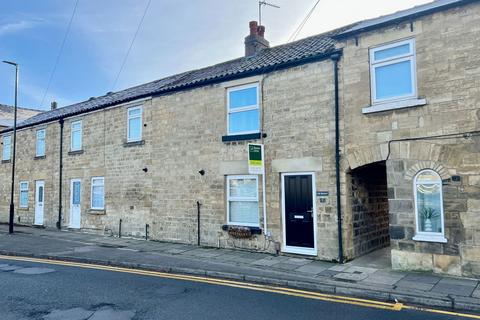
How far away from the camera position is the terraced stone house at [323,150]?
8375mm

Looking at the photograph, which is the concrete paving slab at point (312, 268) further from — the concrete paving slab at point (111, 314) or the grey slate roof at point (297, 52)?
the grey slate roof at point (297, 52)

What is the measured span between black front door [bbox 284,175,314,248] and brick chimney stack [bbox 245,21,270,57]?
22.1 ft

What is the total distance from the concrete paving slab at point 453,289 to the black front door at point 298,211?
3.64 m

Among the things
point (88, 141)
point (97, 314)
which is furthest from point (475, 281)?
point (88, 141)

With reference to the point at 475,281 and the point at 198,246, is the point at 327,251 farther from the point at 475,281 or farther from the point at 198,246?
the point at 198,246

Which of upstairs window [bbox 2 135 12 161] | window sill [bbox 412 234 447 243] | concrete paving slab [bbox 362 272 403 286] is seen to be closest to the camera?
concrete paving slab [bbox 362 272 403 286]

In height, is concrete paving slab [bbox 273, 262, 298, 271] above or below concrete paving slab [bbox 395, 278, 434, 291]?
below

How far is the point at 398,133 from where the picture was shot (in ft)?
29.7

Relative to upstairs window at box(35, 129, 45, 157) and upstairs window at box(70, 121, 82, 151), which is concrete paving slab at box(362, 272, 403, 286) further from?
upstairs window at box(35, 129, 45, 157)

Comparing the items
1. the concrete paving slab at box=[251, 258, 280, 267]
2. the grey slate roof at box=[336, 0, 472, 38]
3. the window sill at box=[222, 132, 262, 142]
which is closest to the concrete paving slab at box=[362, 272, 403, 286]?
the concrete paving slab at box=[251, 258, 280, 267]

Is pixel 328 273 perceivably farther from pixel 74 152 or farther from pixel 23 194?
pixel 23 194

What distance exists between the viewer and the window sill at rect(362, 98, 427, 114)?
28.7 feet

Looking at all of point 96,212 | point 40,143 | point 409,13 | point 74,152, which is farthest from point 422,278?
point 40,143

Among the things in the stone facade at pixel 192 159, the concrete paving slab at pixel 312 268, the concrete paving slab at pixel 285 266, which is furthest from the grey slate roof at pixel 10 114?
the concrete paving slab at pixel 312 268
